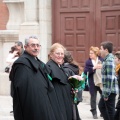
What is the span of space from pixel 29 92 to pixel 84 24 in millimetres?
9706

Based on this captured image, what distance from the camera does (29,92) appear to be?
6.57 meters

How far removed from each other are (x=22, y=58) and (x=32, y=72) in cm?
23

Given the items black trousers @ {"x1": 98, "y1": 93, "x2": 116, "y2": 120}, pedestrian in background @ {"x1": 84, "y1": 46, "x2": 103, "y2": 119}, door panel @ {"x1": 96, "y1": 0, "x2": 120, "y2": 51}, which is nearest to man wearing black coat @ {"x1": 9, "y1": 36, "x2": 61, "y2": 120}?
black trousers @ {"x1": 98, "y1": 93, "x2": 116, "y2": 120}

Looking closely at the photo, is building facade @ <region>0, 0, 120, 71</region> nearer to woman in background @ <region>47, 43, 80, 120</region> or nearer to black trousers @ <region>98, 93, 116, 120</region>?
black trousers @ <region>98, 93, 116, 120</region>

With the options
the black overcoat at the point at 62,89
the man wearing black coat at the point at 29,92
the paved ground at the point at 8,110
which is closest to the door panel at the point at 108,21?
the paved ground at the point at 8,110

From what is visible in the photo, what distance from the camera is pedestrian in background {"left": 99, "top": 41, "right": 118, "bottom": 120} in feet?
32.3

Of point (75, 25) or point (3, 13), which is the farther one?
point (3, 13)

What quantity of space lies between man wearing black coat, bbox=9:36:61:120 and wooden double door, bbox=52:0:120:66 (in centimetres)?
909

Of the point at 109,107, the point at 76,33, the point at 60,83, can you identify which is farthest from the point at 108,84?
the point at 76,33

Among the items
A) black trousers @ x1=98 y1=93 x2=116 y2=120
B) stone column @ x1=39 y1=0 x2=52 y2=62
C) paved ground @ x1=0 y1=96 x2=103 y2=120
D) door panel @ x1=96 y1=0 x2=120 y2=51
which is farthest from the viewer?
stone column @ x1=39 y1=0 x2=52 y2=62

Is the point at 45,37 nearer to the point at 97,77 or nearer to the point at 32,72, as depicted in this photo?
the point at 97,77

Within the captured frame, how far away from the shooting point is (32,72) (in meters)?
6.65

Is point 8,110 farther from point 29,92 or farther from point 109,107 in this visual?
point 29,92

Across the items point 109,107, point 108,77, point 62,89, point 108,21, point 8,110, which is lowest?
point 8,110
